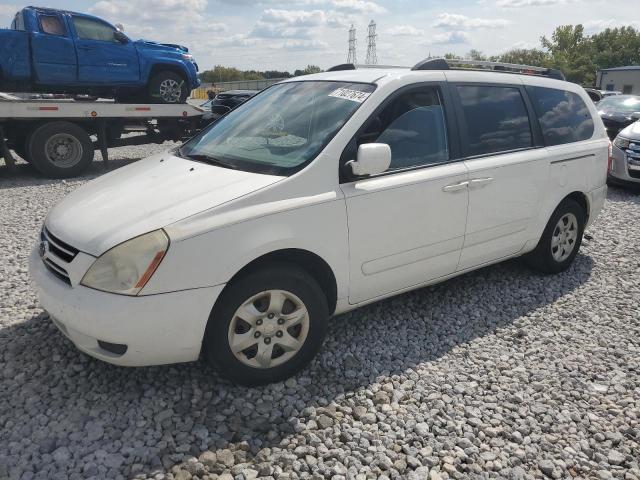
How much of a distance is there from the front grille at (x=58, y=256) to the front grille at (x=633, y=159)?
28.9 ft

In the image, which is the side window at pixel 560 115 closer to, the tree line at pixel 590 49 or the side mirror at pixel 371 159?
the side mirror at pixel 371 159

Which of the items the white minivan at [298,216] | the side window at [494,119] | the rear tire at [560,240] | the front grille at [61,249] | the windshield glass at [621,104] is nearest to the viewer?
the white minivan at [298,216]

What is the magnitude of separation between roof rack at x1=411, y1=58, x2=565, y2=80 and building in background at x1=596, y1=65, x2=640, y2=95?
166ft

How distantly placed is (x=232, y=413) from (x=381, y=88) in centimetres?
216

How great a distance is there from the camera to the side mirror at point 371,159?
295 cm

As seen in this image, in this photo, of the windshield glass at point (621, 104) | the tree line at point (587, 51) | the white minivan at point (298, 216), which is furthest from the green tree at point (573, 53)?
the white minivan at point (298, 216)

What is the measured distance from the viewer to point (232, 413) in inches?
108

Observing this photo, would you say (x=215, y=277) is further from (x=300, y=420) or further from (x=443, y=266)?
(x=443, y=266)

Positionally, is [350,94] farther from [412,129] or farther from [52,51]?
[52,51]

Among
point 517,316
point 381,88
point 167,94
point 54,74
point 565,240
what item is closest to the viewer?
point 381,88

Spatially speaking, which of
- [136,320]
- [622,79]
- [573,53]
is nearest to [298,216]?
[136,320]

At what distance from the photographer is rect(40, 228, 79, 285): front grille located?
266 centimetres

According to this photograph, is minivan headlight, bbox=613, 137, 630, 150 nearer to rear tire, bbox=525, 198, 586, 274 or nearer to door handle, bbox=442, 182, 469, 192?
rear tire, bbox=525, 198, 586, 274

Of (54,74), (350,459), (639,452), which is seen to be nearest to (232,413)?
(350,459)
